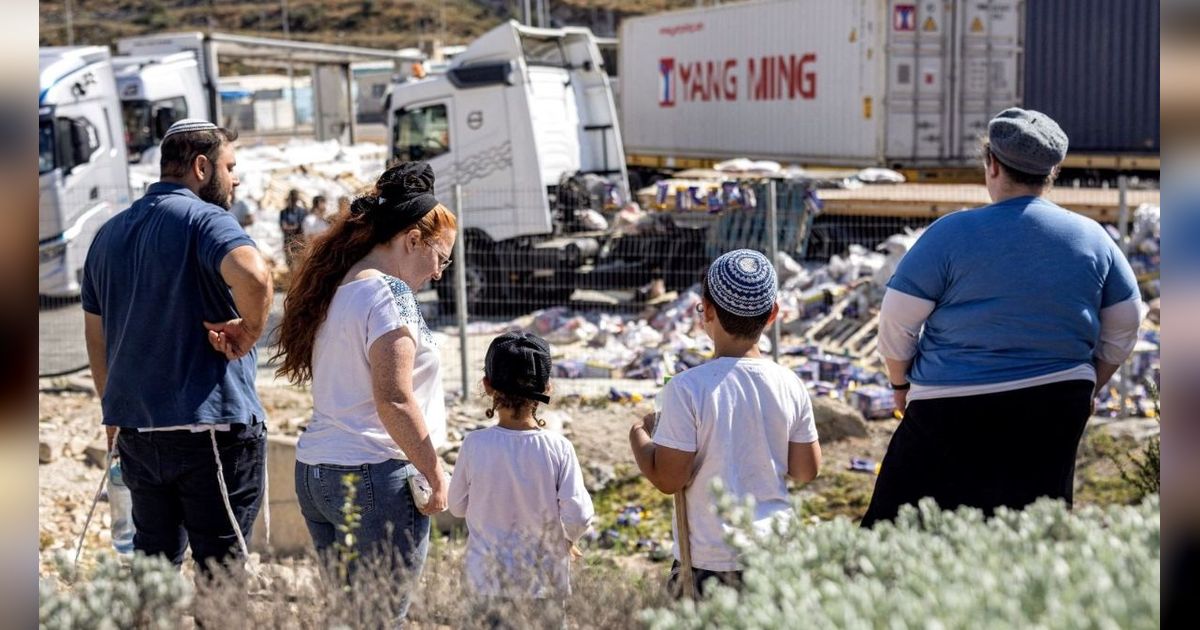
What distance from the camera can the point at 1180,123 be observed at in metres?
1.98

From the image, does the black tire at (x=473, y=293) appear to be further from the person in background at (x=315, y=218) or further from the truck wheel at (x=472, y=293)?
the person in background at (x=315, y=218)

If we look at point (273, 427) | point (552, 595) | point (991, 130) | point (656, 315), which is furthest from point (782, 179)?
point (552, 595)

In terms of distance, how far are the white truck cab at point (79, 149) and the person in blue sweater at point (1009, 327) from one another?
10622mm

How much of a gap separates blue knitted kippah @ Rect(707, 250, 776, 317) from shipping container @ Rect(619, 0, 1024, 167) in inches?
548

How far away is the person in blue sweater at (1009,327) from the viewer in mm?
3492

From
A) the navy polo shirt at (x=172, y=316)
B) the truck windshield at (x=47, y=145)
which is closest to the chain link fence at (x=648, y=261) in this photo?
the truck windshield at (x=47, y=145)

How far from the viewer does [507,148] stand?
14.5m

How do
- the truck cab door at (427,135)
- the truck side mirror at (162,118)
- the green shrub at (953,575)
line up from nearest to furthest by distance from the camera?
1. the green shrub at (953,575)
2. the truck cab door at (427,135)
3. the truck side mirror at (162,118)

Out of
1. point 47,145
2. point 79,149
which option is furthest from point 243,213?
point 47,145

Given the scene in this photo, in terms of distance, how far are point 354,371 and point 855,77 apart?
14.5 m

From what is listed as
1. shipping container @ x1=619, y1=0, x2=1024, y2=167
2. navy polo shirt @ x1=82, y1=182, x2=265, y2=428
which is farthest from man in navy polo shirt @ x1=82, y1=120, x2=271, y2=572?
shipping container @ x1=619, y1=0, x2=1024, y2=167

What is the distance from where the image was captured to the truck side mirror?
17.0 metres

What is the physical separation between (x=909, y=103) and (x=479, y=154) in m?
5.95

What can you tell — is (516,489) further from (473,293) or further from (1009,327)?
(473,293)
